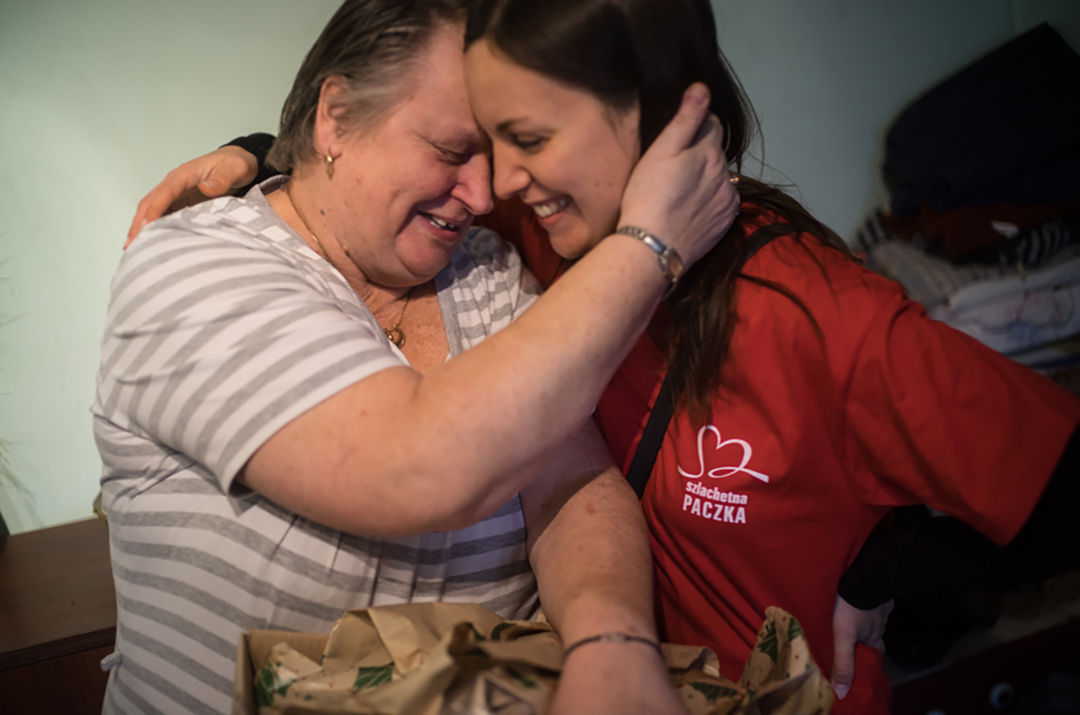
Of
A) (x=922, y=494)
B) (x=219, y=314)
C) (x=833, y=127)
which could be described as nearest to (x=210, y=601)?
(x=219, y=314)

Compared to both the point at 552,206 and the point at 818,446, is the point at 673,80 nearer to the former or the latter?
the point at 552,206

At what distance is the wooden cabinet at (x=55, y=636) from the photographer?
1655mm

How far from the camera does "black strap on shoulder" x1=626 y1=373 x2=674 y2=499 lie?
125 cm

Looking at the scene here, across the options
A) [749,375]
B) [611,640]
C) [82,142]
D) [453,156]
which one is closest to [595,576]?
[611,640]

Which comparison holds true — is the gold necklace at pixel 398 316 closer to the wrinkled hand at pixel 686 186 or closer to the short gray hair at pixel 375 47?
the short gray hair at pixel 375 47

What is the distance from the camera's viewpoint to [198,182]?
4.53ft

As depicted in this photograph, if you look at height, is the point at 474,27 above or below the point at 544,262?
above

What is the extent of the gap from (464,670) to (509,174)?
28.8 inches

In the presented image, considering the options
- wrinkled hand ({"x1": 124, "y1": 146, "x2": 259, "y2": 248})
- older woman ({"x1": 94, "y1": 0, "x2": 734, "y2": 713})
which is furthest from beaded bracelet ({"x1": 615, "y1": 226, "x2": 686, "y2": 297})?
wrinkled hand ({"x1": 124, "y1": 146, "x2": 259, "y2": 248})

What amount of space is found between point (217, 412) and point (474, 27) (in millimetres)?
697

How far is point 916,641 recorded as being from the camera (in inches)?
75.7

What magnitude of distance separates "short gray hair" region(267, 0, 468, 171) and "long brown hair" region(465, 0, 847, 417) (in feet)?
0.25

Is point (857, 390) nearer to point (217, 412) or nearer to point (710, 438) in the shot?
point (710, 438)

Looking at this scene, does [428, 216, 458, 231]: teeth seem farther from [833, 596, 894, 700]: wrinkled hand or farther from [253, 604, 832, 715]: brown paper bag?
[833, 596, 894, 700]: wrinkled hand
